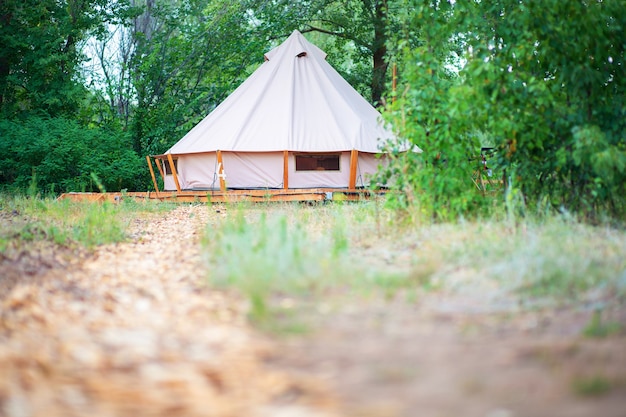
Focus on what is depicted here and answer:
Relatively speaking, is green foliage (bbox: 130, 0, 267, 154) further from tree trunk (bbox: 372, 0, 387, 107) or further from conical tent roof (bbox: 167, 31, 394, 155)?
conical tent roof (bbox: 167, 31, 394, 155)

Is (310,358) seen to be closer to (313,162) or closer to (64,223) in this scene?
(64,223)

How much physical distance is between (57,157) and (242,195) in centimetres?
593

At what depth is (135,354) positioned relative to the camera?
275 centimetres

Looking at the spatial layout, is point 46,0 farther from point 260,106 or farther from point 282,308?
point 282,308

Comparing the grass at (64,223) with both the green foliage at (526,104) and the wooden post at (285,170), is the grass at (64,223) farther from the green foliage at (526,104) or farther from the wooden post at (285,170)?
the green foliage at (526,104)

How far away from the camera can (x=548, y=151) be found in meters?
6.48

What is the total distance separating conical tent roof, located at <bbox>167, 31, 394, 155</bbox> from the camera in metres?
13.8

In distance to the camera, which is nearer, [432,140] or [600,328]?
[600,328]

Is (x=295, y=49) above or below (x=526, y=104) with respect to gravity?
above

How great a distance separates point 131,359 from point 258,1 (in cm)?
1736

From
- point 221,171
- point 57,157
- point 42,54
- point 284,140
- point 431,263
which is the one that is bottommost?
point 431,263

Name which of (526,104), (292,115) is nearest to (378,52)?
(292,115)

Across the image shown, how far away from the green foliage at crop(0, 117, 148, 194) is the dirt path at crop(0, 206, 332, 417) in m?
12.7

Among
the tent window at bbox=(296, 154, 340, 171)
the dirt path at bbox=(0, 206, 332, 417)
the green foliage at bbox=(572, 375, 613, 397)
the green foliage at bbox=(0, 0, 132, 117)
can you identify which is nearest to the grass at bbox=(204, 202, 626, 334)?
the dirt path at bbox=(0, 206, 332, 417)
